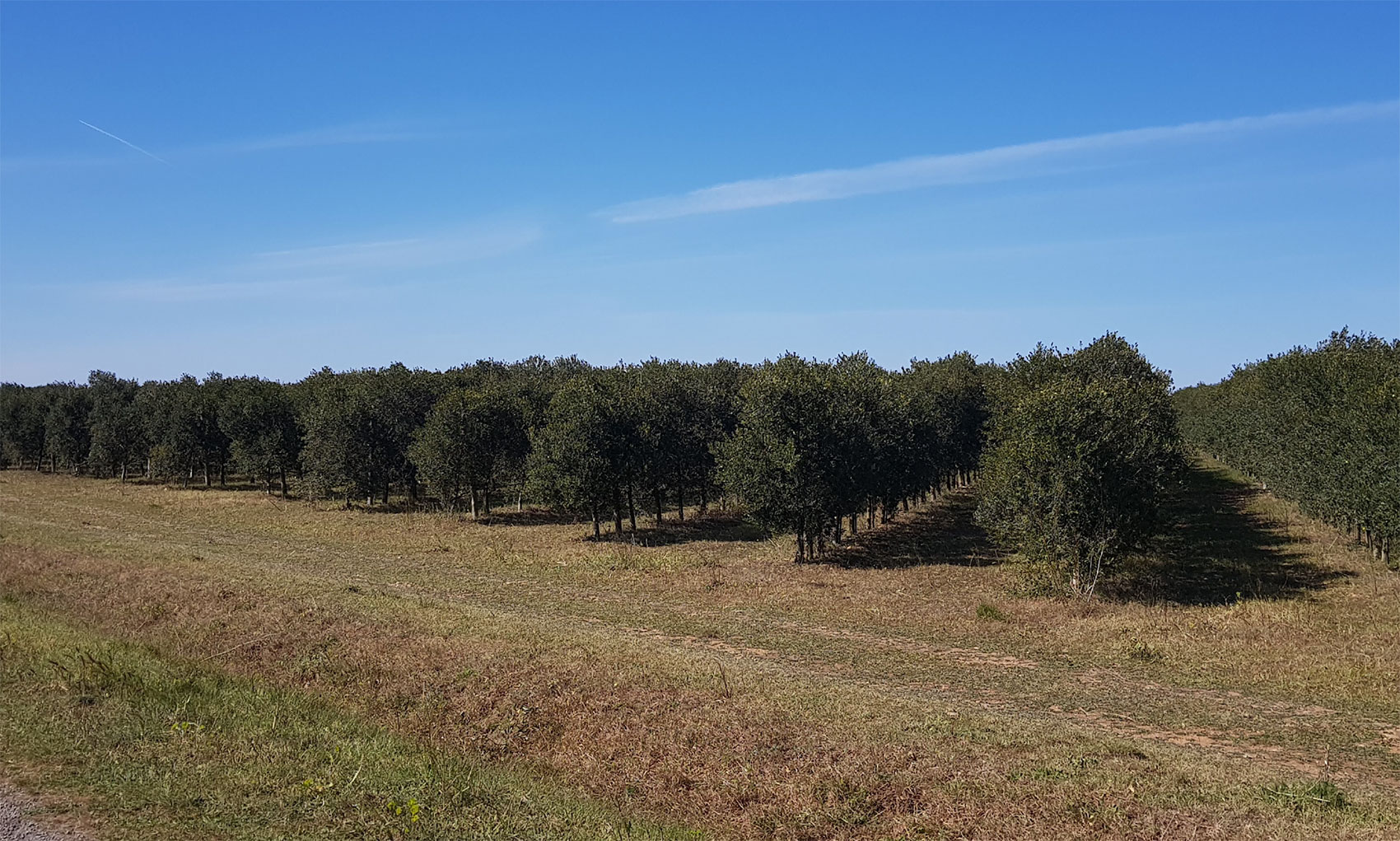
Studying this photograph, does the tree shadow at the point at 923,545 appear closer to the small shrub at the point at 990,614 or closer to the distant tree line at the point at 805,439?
the distant tree line at the point at 805,439

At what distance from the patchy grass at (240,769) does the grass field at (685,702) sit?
0.08 metres

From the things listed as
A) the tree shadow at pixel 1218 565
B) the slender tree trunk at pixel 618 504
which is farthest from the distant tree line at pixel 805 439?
the tree shadow at pixel 1218 565

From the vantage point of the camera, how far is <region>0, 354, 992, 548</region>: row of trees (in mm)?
50188

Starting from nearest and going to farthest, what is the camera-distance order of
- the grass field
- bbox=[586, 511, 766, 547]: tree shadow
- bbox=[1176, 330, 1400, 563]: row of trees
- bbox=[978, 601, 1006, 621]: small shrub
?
1. the grass field
2. bbox=[978, 601, 1006, 621]: small shrub
3. bbox=[1176, 330, 1400, 563]: row of trees
4. bbox=[586, 511, 766, 547]: tree shadow

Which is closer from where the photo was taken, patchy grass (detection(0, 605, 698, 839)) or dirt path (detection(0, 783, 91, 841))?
dirt path (detection(0, 783, 91, 841))

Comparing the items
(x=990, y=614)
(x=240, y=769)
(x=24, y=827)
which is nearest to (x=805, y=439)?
(x=990, y=614)

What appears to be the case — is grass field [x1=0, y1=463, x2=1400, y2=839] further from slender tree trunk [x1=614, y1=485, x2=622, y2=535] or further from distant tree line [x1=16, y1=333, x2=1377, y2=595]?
slender tree trunk [x1=614, y1=485, x2=622, y2=535]

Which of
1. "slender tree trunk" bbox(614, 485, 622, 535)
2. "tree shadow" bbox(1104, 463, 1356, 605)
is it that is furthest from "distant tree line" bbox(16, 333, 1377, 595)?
"tree shadow" bbox(1104, 463, 1356, 605)

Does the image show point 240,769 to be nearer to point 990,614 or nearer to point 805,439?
point 990,614

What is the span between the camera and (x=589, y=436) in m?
59.8

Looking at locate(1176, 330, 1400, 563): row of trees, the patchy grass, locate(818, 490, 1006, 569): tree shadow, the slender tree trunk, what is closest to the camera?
the patchy grass

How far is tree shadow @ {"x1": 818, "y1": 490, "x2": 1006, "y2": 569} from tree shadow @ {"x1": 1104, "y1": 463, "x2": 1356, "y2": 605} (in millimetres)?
7958

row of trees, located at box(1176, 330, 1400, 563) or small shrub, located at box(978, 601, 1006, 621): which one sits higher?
row of trees, located at box(1176, 330, 1400, 563)

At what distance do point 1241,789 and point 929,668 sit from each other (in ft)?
35.2
